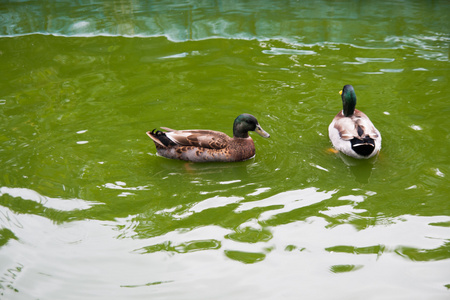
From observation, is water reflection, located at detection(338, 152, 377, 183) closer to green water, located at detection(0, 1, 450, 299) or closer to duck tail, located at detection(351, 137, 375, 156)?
green water, located at detection(0, 1, 450, 299)

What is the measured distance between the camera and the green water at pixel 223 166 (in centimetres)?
466

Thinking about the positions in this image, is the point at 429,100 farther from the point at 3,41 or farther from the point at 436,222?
the point at 3,41

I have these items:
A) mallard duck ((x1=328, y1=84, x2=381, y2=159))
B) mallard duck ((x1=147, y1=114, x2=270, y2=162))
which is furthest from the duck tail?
mallard duck ((x1=147, y1=114, x2=270, y2=162))

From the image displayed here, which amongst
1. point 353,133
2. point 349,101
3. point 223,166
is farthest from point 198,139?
point 349,101

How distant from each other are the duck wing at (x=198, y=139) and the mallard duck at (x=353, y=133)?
4.53 ft

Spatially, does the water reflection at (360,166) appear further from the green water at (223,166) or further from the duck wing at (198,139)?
the duck wing at (198,139)

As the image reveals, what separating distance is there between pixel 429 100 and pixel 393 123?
1.04 metres

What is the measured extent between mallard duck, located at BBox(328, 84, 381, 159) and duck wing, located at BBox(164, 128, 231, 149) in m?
1.38

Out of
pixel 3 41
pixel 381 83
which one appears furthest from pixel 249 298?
pixel 3 41

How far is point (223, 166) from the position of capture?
21.3 feet

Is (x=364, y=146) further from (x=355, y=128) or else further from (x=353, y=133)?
(x=355, y=128)

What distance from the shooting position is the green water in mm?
4660

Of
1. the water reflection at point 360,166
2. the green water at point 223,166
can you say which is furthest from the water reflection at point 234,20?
the water reflection at point 360,166

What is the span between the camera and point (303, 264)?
4.73 m
